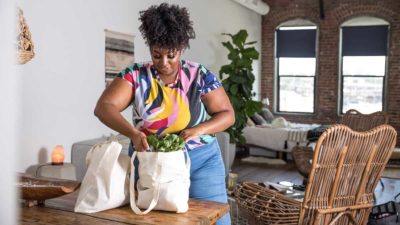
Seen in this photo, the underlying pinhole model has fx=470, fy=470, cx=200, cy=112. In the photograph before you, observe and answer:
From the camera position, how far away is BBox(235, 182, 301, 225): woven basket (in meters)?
2.51

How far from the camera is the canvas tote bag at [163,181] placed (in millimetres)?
1598

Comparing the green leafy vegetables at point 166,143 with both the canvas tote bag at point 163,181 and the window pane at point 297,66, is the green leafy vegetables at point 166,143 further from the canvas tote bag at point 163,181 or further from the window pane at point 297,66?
the window pane at point 297,66

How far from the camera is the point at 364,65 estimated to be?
886 cm

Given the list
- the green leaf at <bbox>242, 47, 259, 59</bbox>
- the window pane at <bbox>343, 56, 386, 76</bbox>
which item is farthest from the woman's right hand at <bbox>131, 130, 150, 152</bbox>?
the window pane at <bbox>343, 56, 386, 76</bbox>

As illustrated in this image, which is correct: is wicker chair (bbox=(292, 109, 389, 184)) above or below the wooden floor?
above

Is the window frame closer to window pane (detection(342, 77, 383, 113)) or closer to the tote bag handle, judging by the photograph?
window pane (detection(342, 77, 383, 113))

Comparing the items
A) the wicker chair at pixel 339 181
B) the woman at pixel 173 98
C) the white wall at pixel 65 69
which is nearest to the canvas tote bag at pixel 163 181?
the woman at pixel 173 98

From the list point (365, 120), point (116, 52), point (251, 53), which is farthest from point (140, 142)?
point (251, 53)

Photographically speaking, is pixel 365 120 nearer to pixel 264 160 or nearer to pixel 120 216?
pixel 264 160

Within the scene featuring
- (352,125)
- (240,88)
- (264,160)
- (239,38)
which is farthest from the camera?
(264,160)

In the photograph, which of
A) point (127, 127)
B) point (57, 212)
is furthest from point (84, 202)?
point (127, 127)

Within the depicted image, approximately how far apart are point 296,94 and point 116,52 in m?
5.25

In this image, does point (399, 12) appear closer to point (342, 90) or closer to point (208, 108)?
point (342, 90)

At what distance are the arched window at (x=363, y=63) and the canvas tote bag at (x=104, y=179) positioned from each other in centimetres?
794
